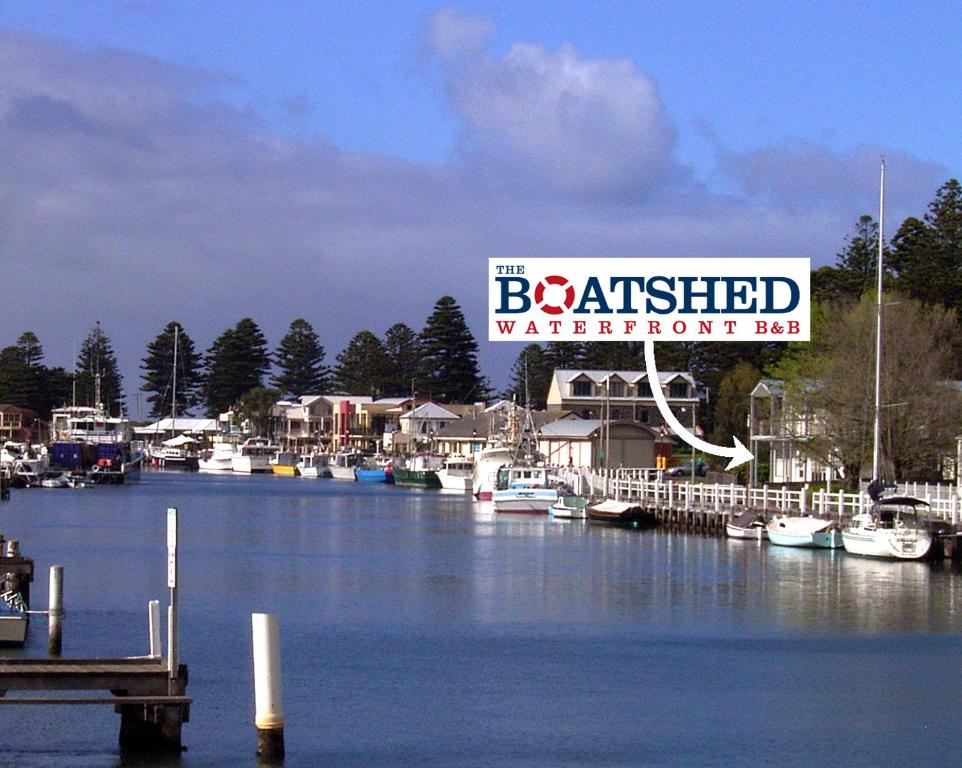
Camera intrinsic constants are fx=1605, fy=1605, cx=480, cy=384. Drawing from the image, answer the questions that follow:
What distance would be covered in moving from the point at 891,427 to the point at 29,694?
51.3 meters

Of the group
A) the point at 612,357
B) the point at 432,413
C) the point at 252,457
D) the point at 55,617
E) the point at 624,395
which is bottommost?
the point at 55,617

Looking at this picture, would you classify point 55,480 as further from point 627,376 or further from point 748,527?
point 748,527

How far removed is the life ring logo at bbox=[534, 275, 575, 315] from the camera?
4972 cm

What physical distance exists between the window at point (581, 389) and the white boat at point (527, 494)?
4078 cm

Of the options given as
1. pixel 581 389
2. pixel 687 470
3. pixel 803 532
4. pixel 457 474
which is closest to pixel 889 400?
pixel 803 532

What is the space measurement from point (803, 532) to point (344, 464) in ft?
394

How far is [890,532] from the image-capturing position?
179 ft

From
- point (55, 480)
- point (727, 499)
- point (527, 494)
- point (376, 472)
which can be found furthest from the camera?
point (376, 472)

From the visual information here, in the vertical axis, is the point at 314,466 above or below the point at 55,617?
above

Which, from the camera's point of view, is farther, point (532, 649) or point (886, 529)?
point (886, 529)

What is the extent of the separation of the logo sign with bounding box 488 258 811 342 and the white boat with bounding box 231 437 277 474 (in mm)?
141076

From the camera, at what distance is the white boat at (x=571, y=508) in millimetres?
83875

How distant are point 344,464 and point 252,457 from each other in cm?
2017

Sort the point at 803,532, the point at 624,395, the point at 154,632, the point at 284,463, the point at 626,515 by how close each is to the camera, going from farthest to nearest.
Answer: the point at 284,463
the point at 624,395
the point at 626,515
the point at 803,532
the point at 154,632
